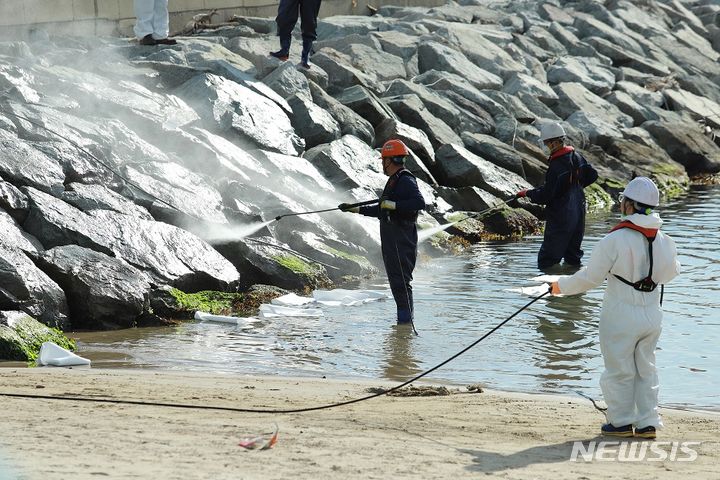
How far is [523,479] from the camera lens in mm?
6578

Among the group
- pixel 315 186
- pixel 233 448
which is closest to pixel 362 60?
pixel 315 186

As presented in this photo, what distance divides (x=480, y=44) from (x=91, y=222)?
18180 millimetres

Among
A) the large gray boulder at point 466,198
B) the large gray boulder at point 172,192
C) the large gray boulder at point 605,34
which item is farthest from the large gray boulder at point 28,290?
the large gray boulder at point 605,34

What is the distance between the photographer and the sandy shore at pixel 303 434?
6551 millimetres

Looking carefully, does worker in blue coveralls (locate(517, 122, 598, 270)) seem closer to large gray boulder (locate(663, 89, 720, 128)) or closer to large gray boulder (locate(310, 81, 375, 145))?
large gray boulder (locate(310, 81, 375, 145))

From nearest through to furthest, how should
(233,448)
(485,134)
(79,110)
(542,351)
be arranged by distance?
(233,448)
(542,351)
(79,110)
(485,134)

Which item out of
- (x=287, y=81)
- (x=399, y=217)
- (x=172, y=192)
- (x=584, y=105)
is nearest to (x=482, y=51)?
(x=584, y=105)

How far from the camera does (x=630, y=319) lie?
7.53m

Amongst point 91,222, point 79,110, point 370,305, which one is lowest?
point 370,305

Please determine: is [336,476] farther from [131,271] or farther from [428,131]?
[428,131]

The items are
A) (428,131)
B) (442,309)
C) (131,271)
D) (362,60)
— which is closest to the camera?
(131,271)

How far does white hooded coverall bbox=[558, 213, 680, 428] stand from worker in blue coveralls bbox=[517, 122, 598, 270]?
6642 millimetres

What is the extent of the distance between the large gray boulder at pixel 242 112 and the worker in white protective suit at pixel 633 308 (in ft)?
35.0

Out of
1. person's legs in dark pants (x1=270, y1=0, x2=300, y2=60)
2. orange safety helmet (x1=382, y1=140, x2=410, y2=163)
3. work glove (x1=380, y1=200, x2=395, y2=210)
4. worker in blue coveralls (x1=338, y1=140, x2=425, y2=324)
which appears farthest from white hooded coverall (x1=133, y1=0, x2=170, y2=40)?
work glove (x1=380, y1=200, x2=395, y2=210)
